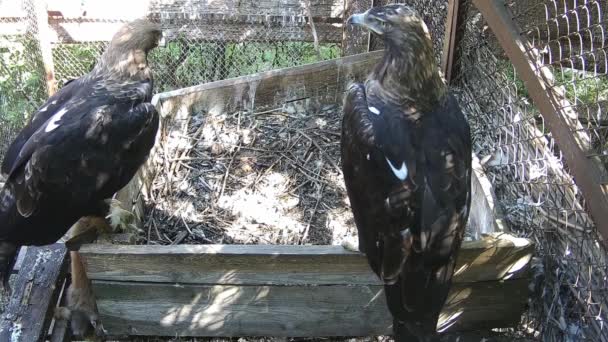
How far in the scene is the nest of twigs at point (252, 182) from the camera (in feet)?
11.3

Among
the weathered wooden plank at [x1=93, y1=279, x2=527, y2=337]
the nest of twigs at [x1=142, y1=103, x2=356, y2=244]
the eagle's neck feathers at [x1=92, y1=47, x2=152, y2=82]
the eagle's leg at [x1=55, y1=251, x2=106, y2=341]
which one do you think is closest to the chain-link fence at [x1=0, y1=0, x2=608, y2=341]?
the weathered wooden plank at [x1=93, y1=279, x2=527, y2=337]

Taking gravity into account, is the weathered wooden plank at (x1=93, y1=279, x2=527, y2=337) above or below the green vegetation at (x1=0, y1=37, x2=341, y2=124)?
below

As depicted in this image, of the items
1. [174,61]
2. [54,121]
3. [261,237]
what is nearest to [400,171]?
[261,237]

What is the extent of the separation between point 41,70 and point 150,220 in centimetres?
274

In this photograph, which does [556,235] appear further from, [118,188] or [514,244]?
[118,188]

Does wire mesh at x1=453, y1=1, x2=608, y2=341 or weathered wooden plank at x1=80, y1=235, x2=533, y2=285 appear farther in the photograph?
weathered wooden plank at x1=80, y1=235, x2=533, y2=285

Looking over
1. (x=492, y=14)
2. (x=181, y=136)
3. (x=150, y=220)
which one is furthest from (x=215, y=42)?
(x=492, y=14)

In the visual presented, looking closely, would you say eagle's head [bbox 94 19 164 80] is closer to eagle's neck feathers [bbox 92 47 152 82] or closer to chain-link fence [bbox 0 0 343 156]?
eagle's neck feathers [bbox 92 47 152 82]

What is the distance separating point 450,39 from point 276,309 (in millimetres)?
2138

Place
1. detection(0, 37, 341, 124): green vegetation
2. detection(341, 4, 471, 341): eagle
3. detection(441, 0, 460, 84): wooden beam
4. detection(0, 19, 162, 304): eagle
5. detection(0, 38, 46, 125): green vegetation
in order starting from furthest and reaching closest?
detection(0, 37, 341, 124): green vegetation
detection(0, 38, 46, 125): green vegetation
detection(441, 0, 460, 84): wooden beam
detection(0, 19, 162, 304): eagle
detection(341, 4, 471, 341): eagle

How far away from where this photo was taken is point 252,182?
3.81 meters

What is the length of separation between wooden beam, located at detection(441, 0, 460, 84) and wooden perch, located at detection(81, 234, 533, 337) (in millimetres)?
1602

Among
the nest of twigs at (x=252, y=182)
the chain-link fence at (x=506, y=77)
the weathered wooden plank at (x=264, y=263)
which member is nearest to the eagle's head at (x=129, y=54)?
the nest of twigs at (x=252, y=182)

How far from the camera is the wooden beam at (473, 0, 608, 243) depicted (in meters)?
2.39
